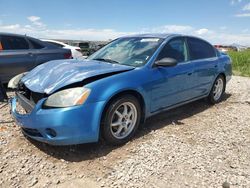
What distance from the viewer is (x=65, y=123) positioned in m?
3.19

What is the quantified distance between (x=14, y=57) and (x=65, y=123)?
4.34 meters

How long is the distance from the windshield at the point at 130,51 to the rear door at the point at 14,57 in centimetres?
279

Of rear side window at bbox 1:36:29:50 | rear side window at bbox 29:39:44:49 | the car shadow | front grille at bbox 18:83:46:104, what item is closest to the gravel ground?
the car shadow

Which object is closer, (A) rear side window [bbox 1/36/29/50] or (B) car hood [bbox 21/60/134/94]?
(B) car hood [bbox 21/60/134/94]

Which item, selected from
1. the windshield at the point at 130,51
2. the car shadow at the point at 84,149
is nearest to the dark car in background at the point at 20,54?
the windshield at the point at 130,51

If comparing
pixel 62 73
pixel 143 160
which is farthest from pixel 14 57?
pixel 143 160

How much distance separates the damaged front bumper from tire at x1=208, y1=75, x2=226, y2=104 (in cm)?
334

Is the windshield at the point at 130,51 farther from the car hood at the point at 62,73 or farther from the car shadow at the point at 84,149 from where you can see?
the car shadow at the point at 84,149

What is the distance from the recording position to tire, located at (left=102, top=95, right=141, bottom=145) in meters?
3.54

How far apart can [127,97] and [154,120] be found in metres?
1.27

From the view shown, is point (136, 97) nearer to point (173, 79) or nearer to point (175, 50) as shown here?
point (173, 79)

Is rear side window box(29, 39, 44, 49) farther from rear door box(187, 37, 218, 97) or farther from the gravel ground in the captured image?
rear door box(187, 37, 218, 97)

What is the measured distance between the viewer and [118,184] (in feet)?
9.69

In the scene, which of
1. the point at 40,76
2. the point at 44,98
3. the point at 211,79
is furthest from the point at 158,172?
the point at 211,79
